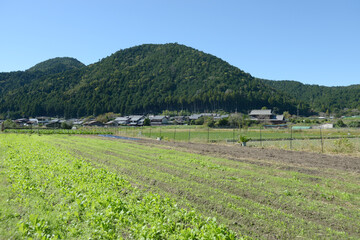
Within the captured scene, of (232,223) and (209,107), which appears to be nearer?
(232,223)

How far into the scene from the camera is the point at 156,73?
516 feet

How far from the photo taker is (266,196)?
7.98 m

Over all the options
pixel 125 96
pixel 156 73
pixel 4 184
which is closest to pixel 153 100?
pixel 125 96

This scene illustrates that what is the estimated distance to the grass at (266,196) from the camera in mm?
5670

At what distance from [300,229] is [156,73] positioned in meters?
156

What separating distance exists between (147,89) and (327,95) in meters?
105

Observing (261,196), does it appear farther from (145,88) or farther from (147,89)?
(145,88)

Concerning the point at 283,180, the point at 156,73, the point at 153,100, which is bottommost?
the point at 283,180

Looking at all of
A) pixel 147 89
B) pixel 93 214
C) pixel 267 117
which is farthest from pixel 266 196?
pixel 147 89

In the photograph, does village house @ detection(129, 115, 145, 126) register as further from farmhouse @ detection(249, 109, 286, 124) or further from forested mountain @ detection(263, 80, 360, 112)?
forested mountain @ detection(263, 80, 360, 112)

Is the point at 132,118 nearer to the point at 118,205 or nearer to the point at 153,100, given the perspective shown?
the point at 153,100

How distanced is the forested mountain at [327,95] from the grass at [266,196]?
130522mm

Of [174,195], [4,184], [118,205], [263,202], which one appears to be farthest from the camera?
[4,184]

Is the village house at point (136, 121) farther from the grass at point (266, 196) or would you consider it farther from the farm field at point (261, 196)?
the grass at point (266, 196)
